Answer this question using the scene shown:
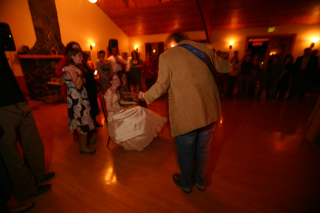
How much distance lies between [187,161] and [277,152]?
176 centimetres

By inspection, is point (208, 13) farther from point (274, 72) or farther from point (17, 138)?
point (17, 138)

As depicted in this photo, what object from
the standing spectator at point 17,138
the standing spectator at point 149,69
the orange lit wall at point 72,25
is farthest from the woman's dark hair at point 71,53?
the orange lit wall at point 72,25

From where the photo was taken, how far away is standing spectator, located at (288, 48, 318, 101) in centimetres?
474

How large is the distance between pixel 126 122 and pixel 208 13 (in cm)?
617

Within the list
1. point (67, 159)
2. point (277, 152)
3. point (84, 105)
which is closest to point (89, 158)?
point (67, 159)

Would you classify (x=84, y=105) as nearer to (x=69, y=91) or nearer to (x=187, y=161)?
(x=69, y=91)

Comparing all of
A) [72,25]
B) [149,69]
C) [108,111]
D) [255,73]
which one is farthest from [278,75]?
[72,25]

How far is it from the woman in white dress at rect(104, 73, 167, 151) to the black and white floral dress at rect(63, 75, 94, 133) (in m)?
0.29

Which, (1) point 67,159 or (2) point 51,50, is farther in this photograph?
(2) point 51,50

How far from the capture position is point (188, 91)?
1.24 meters

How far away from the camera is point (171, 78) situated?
4.23 ft

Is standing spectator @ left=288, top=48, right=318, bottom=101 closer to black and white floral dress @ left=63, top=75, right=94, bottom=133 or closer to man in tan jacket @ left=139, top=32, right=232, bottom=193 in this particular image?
man in tan jacket @ left=139, top=32, right=232, bottom=193

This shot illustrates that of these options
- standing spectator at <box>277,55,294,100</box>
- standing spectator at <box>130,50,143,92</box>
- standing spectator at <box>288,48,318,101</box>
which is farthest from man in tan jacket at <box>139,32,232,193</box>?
standing spectator at <box>288,48,318,101</box>

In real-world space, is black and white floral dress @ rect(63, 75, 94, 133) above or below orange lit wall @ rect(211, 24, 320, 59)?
below
